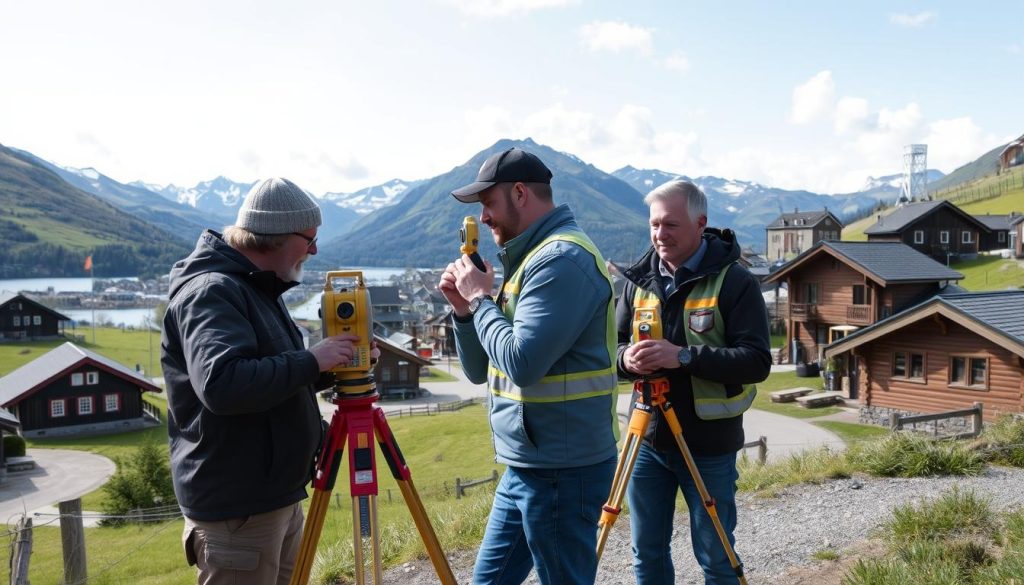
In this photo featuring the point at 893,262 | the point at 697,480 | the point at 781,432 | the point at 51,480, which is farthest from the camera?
the point at 893,262

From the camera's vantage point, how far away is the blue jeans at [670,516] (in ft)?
11.8

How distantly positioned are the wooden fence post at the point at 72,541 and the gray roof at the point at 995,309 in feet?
63.4

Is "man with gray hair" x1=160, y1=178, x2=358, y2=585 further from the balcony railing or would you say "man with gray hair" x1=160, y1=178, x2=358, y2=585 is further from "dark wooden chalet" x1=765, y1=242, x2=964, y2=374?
the balcony railing

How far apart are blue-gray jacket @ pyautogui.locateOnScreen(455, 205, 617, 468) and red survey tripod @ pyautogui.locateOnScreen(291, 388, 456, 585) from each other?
0.42 meters

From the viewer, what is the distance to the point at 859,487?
23.1 ft

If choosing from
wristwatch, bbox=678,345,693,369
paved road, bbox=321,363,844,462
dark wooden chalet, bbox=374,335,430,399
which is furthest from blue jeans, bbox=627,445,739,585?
dark wooden chalet, bbox=374,335,430,399

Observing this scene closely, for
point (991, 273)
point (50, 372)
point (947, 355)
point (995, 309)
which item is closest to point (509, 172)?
point (995, 309)

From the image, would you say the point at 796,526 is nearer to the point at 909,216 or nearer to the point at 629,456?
the point at 629,456

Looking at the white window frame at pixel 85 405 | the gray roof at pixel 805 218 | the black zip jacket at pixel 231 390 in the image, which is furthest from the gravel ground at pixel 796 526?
the gray roof at pixel 805 218

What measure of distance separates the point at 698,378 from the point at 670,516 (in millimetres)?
736

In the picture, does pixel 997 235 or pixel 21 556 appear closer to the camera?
pixel 21 556

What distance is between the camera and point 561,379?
2736 mm

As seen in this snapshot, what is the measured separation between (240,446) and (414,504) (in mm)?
726

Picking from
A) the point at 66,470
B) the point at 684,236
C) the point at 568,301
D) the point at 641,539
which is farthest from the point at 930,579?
the point at 66,470
